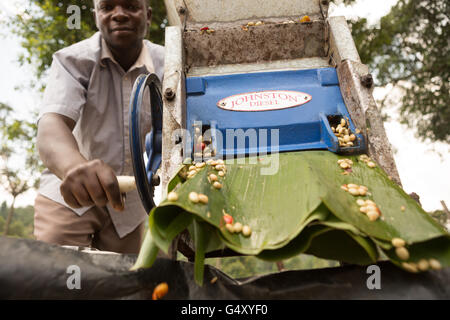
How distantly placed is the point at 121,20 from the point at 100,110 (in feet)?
1.91

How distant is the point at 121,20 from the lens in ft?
6.90

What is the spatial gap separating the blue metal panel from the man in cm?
65

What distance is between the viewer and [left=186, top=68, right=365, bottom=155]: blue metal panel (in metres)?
1.41

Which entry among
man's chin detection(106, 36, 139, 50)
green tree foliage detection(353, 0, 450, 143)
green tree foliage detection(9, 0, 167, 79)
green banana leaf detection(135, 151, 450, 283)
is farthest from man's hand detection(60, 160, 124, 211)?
green tree foliage detection(353, 0, 450, 143)

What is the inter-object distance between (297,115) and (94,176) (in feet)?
2.91

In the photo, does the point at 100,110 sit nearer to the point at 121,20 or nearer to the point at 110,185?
the point at 121,20

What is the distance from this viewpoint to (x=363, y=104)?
1424mm

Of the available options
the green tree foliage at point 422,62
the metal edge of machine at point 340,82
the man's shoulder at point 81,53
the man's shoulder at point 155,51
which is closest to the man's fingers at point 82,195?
the metal edge of machine at point 340,82

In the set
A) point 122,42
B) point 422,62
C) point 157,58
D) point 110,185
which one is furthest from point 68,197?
point 422,62

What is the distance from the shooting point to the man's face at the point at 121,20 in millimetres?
2100

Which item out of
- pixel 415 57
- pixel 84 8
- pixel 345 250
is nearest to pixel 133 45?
pixel 345 250

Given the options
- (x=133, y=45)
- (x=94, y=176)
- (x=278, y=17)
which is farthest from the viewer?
(x=133, y=45)

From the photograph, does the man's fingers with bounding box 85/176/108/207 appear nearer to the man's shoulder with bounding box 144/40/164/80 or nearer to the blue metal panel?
the blue metal panel

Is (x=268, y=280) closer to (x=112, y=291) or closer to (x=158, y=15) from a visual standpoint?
(x=112, y=291)
